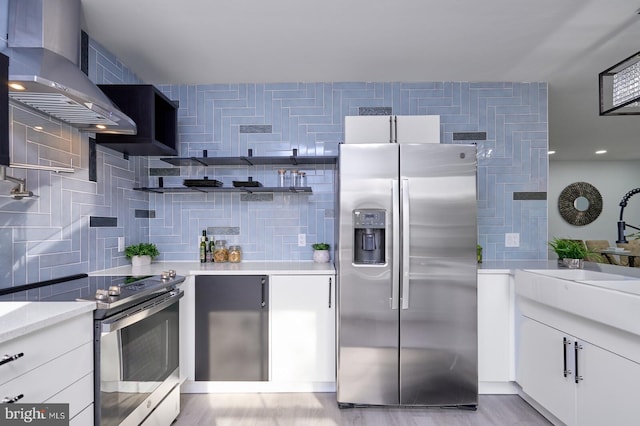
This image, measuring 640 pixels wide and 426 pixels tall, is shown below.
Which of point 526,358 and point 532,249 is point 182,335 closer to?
point 526,358

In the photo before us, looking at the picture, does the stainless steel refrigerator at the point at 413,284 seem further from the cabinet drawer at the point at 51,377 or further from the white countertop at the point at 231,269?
the cabinet drawer at the point at 51,377

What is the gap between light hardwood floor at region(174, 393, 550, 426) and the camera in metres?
2.23

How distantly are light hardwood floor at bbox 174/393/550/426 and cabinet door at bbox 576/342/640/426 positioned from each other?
54 cm

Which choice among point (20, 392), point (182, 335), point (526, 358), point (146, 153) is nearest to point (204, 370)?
point (182, 335)

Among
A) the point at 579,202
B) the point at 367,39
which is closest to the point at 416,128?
the point at 367,39

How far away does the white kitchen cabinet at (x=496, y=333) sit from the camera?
2512mm

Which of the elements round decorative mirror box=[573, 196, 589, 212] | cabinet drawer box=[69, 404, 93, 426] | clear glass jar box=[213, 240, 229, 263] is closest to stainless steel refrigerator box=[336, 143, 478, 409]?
clear glass jar box=[213, 240, 229, 263]

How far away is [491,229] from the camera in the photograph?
3061 millimetres

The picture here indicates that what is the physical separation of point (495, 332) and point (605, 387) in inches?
32.0

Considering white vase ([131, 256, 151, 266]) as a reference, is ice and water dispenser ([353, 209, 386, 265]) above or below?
above

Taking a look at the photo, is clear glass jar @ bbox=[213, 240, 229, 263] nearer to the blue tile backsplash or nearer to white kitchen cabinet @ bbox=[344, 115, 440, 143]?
the blue tile backsplash

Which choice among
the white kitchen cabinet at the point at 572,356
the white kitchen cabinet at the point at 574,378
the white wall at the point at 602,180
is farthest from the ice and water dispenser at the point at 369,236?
the white wall at the point at 602,180

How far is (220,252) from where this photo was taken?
302cm

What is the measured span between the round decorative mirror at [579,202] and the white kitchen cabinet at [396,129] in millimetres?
6530
